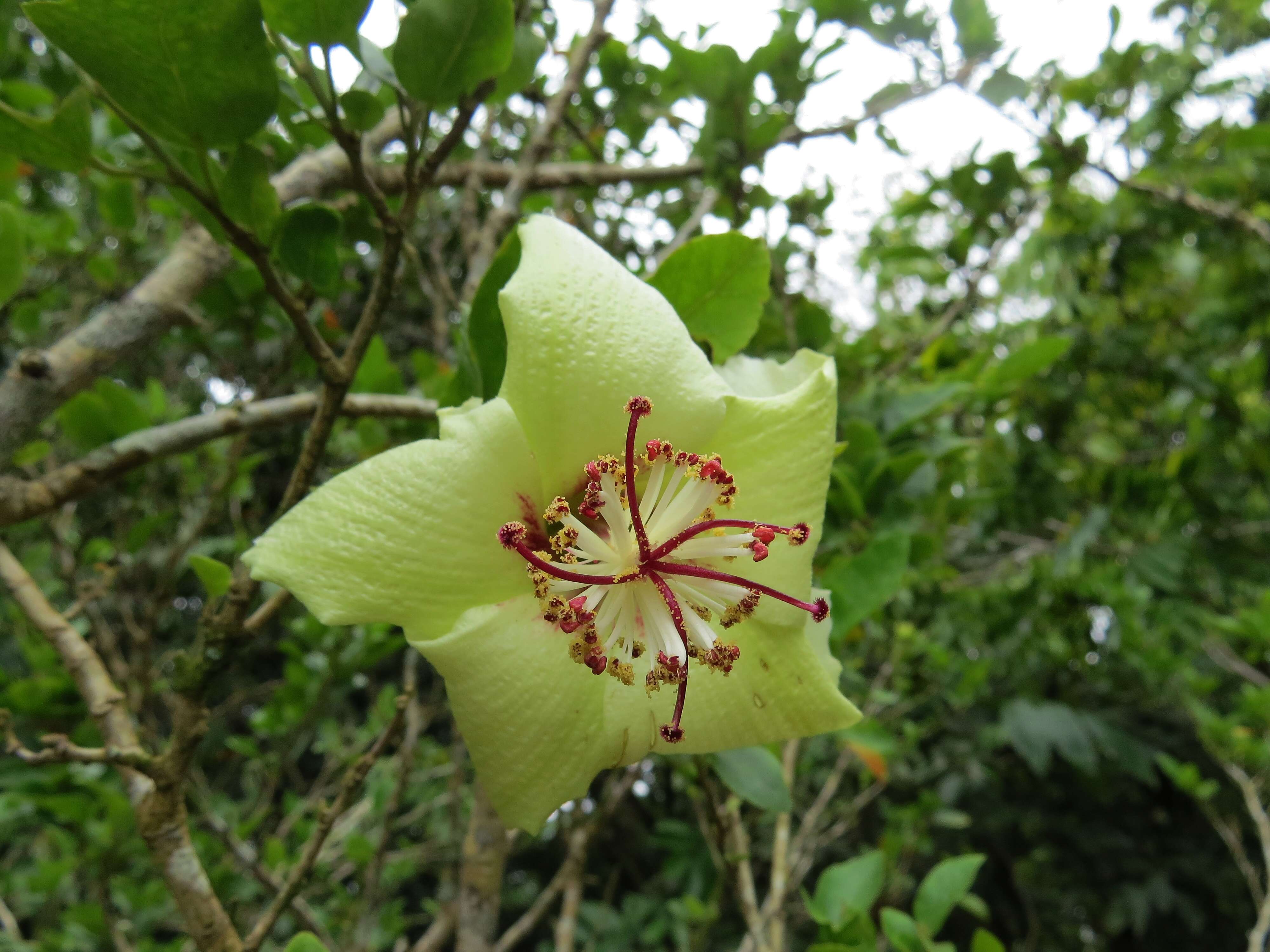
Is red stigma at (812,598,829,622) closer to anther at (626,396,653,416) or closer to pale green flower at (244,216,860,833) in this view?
pale green flower at (244,216,860,833)

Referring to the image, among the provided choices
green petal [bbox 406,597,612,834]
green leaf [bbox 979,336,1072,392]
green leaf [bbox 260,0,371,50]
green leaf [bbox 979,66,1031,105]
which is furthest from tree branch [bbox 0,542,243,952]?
green leaf [bbox 979,66,1031,105]

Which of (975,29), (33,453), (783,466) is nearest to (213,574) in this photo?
(783,466)

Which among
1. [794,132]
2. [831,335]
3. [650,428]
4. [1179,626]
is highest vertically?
[794,132]

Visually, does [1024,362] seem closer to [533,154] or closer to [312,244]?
[533,154]

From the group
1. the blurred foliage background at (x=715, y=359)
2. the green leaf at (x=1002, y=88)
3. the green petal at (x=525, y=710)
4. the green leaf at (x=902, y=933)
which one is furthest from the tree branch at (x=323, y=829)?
the green leaf at (x=1002, y=88)

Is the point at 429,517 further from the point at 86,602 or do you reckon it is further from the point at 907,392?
the point at 907,392

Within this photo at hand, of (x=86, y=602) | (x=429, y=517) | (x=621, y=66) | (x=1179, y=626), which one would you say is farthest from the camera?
(x=1179, y=626)

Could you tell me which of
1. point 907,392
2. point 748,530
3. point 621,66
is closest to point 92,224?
point 621,66
